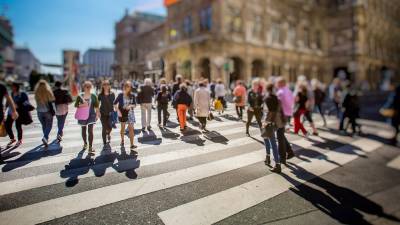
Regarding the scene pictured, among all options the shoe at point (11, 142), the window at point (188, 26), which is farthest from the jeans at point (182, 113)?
the window at point (188, 26)

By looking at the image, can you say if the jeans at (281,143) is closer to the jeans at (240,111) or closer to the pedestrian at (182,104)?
the pedestrian at (182,104)

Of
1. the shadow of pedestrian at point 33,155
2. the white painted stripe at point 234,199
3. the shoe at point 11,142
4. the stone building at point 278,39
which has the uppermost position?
the stone building at point 278,39

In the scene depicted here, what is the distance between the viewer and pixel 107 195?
3818 mm

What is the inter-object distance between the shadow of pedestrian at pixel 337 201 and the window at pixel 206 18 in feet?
70.5

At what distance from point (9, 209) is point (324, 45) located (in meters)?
39.3

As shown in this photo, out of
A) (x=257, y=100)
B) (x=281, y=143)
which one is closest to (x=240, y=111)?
(x=257, y=100)

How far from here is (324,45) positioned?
35.1 m

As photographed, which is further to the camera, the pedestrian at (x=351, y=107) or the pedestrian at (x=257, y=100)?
the pedestrian at (x=351, y=107)

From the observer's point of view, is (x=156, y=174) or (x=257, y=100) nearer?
(x=156, y=174)

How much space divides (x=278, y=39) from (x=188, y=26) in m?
10.6

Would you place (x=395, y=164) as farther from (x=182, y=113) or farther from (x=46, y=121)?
(x=46, y=121)

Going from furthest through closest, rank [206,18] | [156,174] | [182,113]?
[206,18] < [182,113] < [156,174]

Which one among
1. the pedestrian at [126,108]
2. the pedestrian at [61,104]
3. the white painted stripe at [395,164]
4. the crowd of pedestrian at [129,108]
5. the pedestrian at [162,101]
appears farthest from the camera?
the pedestrian at [162,101]

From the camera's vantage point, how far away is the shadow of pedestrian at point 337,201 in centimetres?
349
